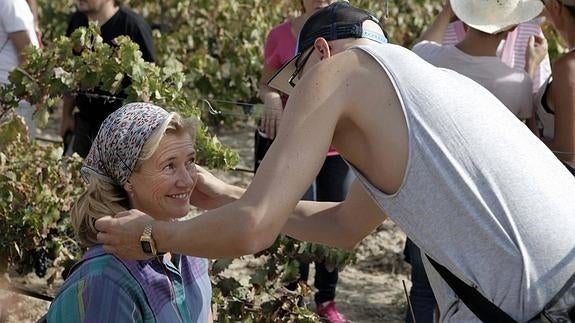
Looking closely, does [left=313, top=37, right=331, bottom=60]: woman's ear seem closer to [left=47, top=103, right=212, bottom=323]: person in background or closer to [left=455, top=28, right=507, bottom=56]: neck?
[left=47, top=103, right=212, bottom=323]: person in background

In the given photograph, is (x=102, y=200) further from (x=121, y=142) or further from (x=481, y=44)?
(x=481, y=44)

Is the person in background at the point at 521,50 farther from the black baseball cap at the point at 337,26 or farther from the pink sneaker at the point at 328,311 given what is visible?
the black baseball cap at the point at 337,26

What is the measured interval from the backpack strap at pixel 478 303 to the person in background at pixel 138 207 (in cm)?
77

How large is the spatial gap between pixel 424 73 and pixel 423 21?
22.8 ft

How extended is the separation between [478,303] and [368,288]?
11.6ft

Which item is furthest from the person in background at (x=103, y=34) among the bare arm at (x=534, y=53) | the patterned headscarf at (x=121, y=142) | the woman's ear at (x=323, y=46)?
the woman's ear at (x=323, y=46)

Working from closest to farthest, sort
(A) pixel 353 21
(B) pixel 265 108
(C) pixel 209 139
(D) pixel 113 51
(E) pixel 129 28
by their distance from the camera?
1. (A) pixel 353 21
2. (C) pixel 209 139
3. (D) pixel 113 51
4. (B) pixel 265 108
5. (E) pixel 129 28

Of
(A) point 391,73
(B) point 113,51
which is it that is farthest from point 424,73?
(B) point 113,51

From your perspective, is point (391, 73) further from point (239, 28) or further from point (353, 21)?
point (239, 28)

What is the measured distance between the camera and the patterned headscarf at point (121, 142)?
2.67m

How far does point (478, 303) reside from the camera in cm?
217

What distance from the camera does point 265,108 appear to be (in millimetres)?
4852

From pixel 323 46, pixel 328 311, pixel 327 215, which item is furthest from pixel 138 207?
pixel 328 311

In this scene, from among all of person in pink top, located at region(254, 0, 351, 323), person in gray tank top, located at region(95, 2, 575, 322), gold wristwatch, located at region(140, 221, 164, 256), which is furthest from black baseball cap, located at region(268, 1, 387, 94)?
person in pink top, located at region(254, 0, 351, 323)
